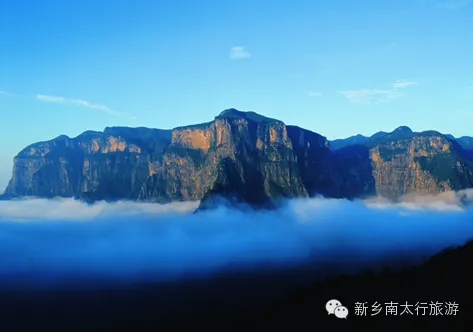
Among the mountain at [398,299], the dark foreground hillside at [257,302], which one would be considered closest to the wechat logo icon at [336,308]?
the dark foreground hillside at [257,302]

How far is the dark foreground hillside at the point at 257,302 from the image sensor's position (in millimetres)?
76744

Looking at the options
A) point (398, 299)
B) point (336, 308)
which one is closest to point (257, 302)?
point (336, 308)

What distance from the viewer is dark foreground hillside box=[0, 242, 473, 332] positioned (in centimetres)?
7674

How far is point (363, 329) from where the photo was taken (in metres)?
75.1

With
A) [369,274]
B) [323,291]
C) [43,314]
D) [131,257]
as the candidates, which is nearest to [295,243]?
[131,257]

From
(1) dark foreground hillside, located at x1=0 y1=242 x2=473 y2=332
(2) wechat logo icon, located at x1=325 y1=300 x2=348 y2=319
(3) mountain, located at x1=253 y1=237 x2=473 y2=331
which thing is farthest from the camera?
(2) wechat logo icon, located at x1=325 y1=300 x2=348 y2=319

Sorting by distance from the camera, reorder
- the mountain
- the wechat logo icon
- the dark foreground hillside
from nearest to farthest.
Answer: the mountain
the dark foreground hillside
the wechat logo icon

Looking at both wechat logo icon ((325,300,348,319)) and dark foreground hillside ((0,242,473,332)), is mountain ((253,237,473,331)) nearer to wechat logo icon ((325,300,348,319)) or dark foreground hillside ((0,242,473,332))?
dark foreground hillside ((0,242,473,332))

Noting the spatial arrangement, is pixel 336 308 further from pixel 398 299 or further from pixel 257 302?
pixel 257 302

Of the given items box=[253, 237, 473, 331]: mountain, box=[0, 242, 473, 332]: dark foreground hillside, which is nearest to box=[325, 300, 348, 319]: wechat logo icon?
box=[0, 242, 473, 332]: dark foreground hillside

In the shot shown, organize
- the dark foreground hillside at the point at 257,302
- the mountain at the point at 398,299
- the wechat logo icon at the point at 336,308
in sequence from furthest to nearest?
1. the wechat logo icon at the point at 336,308
2. the dark foreground hillside at the point at 257,302
3. the mountain at the point at 398,299

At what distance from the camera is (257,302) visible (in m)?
114

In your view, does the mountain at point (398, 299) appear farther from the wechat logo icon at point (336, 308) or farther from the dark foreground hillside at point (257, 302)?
the wechat logo icon at point (336, 308)

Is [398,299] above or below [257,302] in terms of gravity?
above
